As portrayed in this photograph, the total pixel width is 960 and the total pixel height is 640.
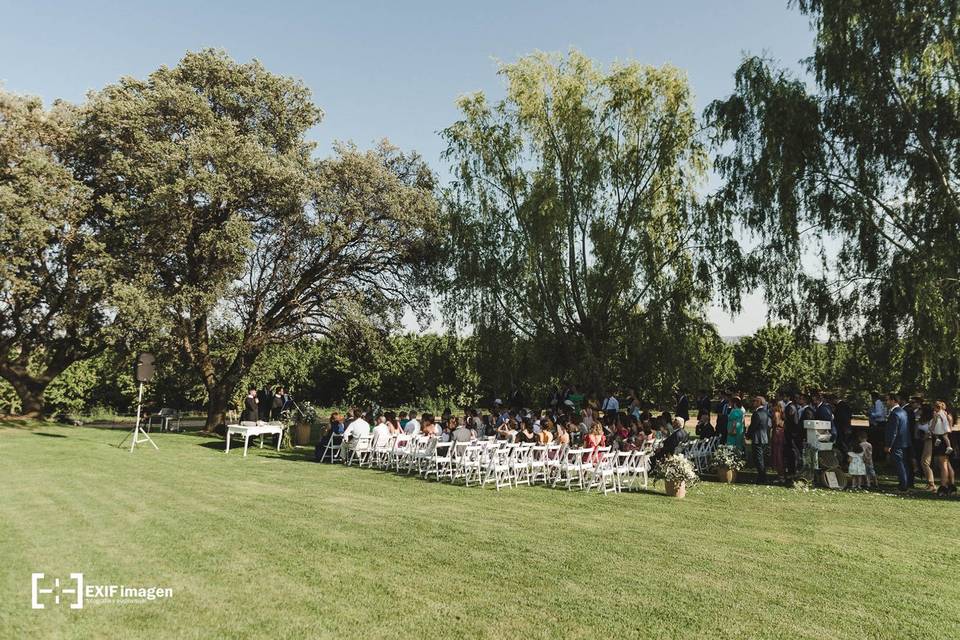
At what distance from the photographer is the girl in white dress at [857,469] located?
11461 mm

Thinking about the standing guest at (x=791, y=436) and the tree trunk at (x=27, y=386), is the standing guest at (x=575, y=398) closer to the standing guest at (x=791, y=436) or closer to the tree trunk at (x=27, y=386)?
the standing guest at (x=791, y=436)

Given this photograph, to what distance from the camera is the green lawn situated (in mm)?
4680

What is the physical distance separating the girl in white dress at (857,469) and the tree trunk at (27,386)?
953 inches

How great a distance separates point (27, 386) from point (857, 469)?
2477 centimetres

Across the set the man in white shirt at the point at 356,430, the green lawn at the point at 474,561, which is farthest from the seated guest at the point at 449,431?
the green lawn at the point at 474,561

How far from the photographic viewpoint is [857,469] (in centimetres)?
1146

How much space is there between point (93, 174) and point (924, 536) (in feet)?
76.3

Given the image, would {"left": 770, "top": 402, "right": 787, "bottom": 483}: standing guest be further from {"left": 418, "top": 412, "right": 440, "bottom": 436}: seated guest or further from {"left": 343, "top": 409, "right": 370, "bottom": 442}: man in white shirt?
{"left": 343, "top": 409, "right": 370, "bottom": 442}: man in white shirt

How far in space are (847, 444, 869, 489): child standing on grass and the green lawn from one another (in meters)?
0.77

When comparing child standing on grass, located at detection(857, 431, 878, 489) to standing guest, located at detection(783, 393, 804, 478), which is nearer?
child standing on grass, located at detection(857, 431, 878, 489)

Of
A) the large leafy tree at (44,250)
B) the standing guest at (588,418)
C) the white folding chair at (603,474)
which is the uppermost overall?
the large leafy tree at (44,250)

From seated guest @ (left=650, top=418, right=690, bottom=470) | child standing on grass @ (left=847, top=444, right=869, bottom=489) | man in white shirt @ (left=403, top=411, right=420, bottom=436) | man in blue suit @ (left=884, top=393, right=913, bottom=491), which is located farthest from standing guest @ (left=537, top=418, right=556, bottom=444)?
man in blue suit @ (left=884, top=393, right=913, bottom=491)

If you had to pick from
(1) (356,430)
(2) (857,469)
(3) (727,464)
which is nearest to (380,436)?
(1) (356,430)

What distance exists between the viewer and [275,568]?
582 centimetres
